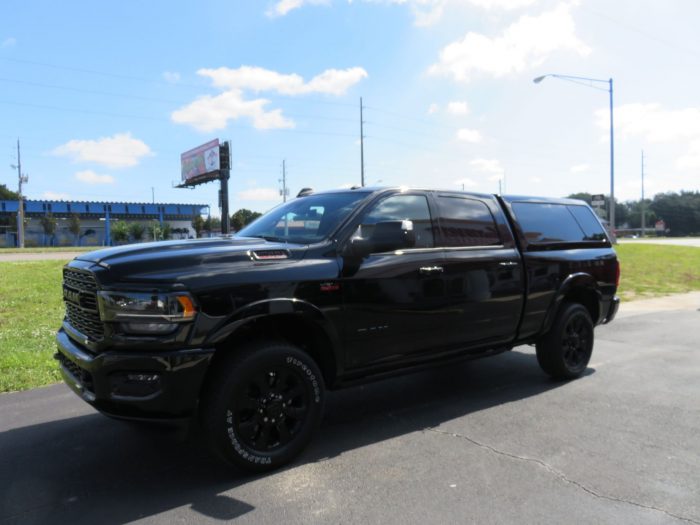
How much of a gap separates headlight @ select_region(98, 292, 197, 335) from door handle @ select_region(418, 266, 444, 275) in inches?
77.1

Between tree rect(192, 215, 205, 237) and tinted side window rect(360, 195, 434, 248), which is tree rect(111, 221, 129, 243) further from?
tinted side window rect(360, 195, 434, 248)

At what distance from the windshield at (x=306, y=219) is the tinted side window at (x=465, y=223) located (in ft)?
2.71

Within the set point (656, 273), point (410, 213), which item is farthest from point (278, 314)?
point (656, 273)

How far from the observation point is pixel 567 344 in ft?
19.3

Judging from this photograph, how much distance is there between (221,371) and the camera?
11.3 ft

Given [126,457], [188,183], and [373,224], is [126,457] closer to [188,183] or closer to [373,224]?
[373,224]

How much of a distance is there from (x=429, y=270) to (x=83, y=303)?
8.52 ft

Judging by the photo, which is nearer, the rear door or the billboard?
the rear door

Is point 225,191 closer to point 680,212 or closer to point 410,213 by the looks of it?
point 410,213

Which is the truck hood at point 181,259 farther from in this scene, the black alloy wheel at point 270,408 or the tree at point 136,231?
the tree at point 136,231

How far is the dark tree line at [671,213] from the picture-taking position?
366 feet

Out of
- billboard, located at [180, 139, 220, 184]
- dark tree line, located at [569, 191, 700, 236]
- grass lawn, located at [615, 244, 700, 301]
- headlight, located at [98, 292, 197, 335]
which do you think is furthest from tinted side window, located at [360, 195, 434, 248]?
dark tree line, located at [569, 191, 700, 236]

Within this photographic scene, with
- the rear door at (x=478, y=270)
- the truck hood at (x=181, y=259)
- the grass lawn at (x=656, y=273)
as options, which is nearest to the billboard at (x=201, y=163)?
the grass lawn at (x=656, y=273)

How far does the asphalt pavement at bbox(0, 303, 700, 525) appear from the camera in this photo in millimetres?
3141
